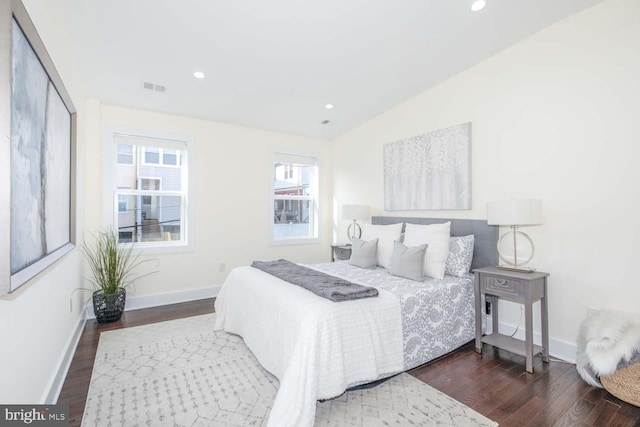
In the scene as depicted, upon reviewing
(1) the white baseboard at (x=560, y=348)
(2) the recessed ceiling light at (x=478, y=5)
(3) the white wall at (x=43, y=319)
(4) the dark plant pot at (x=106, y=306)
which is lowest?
(1) the white baseboard at (x=560, y=348)

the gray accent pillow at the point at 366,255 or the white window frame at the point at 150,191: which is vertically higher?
the white window frame at the point at 150,191

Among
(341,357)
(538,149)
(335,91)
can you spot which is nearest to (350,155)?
(335,91)

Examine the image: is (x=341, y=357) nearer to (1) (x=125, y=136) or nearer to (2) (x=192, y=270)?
(2) (x=192, y=270)

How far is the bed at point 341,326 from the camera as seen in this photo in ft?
5.88

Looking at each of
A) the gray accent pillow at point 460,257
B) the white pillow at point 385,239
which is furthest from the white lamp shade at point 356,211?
the gray accent pillow at point 460,257

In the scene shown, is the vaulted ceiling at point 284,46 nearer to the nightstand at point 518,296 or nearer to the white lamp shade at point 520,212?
the white lamp shade at point 520,212

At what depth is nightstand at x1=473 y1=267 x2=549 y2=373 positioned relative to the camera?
2400mm

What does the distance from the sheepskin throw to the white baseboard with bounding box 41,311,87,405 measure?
353cm

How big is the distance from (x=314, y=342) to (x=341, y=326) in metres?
0.23

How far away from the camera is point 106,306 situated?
337 cm

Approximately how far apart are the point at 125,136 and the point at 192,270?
1.95 meters

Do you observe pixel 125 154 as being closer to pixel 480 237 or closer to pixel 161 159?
pixel 161 159

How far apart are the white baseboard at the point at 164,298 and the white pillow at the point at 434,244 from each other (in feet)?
9.59

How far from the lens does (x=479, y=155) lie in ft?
10.6
